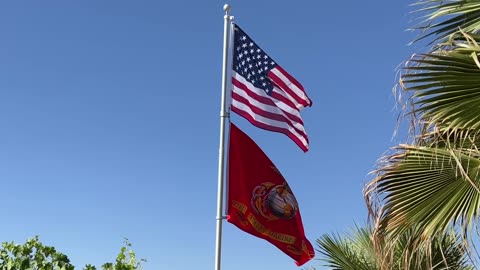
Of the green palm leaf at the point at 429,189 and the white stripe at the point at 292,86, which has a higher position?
the white stripe at the point at 292,86

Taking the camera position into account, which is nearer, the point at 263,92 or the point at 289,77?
the point at 263,92

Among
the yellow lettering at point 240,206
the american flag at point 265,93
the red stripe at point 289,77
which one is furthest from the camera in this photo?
the red stripe at point 289,77

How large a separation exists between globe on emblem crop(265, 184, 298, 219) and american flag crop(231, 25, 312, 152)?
0.73 meters

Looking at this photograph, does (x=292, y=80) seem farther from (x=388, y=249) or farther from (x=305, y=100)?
(x=388, y=249)

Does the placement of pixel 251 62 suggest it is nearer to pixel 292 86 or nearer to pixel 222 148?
pixel 292 86

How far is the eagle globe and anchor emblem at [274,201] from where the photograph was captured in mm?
8422

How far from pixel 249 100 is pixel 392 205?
10.00 feet

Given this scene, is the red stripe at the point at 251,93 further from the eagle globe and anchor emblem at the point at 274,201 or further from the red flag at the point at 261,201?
the eagle globe and anchor emblem at the point at 274,201

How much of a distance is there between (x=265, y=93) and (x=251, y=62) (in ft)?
1.63

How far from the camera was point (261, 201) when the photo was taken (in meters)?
8.47

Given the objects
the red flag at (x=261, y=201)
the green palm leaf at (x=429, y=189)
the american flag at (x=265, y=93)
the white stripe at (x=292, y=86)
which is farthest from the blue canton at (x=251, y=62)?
the green palm leaf at (x=429, y=189)

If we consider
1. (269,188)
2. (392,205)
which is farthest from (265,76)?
(392,205)

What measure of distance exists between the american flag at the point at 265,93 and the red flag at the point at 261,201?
1.36 ft

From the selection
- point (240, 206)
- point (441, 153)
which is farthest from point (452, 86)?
point (240, 206)
